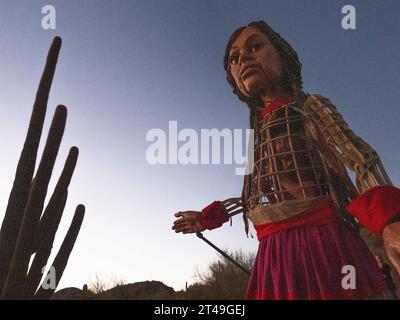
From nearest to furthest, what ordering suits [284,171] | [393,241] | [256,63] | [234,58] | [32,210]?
[393,241], [284,171], [256,63], [234,58], [32,210]

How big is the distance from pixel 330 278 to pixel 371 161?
61 cm

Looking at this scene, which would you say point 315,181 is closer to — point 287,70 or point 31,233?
point 287,70

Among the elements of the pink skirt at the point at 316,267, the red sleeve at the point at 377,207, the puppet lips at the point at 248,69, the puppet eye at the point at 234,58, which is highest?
the puppet eye at the point at 234,58

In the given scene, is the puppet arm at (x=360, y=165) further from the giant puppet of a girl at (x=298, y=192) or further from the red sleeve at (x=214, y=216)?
the red sleeve at (x=214, y=216)

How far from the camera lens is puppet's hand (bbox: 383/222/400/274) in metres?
1.79

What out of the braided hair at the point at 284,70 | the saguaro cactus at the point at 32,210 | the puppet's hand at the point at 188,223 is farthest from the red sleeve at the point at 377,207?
the saguaro cactus at the point at 32,210

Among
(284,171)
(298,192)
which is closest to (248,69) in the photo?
(284,171)

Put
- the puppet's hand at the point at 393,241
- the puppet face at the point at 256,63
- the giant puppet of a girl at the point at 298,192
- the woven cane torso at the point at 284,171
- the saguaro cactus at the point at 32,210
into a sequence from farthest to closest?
the saguaro cactus at the point at 32,210 → the puppet face at the point at 256,63 → the woven cane torso at the point at 284,171 → the giant puppet of a girl at the point at 298,192 → the puppet's hand at the point at 393,241

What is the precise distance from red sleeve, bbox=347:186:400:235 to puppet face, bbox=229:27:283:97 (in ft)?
3.79

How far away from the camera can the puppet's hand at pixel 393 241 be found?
179 cm

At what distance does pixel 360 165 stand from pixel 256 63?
3.31 ft

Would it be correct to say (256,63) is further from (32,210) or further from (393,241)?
(32,210)

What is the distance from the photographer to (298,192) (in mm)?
2535

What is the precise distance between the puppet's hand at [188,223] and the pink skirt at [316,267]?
2.16 feet
